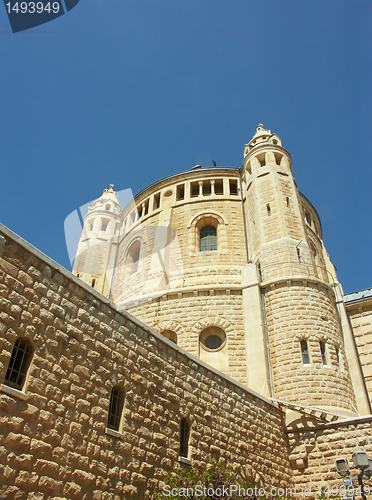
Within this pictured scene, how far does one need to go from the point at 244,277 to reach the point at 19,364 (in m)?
12.7

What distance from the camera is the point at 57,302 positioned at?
7.48 m

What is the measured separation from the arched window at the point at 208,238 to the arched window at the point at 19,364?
15857mm

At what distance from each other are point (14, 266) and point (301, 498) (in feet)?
33.8

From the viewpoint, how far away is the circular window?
17516 millimetres

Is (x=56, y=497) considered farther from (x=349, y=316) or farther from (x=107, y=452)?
(x=349, y=316)

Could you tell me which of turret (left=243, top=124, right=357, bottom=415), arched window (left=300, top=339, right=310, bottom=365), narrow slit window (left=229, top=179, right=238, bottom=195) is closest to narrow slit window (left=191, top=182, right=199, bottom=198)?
narrow slit window (left=229, top=179, right=238, bottom=195)

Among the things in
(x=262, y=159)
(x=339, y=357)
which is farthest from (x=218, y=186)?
(x=339, y=357)

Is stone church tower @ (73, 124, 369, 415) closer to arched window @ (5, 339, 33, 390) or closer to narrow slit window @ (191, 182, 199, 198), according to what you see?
narrow slit window @ (191, 182, 199, 198)

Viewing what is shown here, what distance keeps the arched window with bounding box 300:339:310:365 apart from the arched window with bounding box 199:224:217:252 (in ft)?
26.0

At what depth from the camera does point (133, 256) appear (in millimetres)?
25000

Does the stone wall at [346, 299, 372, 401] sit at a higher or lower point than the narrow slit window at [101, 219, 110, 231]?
lower

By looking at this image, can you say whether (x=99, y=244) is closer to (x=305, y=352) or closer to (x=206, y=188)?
(x=206, y=188)

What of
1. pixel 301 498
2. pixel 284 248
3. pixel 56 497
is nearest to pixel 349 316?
pixel 284 248

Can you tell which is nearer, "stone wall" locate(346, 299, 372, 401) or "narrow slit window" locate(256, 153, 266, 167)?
"stone wall" locate(346, 299, 372, 401)
